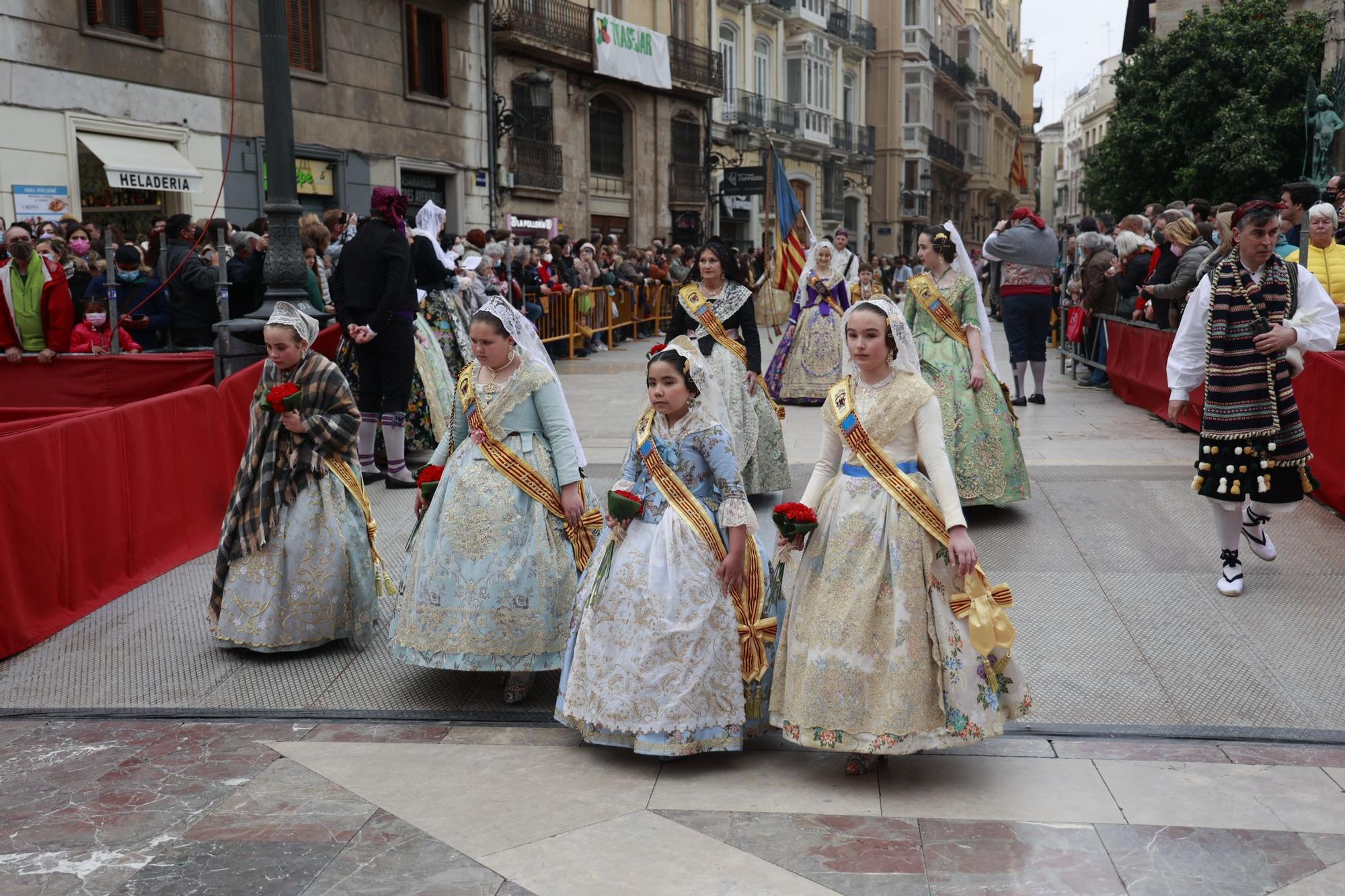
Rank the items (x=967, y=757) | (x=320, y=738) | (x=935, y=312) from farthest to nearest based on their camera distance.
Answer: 1. (x=935, y=312)
2. (x=320, y=738)
3. (x=967, y=757)

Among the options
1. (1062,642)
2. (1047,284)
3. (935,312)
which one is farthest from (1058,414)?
(1062,642)

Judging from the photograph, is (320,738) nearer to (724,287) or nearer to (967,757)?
(967,757)

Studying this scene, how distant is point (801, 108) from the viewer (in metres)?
37.9

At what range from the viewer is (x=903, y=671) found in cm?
385

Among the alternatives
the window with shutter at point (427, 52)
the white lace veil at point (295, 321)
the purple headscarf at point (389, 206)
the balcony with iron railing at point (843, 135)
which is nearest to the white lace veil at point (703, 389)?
the white lace veil at point (295, 321)

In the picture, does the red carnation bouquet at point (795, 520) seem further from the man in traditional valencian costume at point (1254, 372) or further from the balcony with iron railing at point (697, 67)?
the balcony with iron railing at point (697, 67)

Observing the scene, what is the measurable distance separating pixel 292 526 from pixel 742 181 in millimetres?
18602

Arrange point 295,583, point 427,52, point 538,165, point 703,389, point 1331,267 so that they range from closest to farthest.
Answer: point 703,389
point 295,583
point 1331,267
point 427,52
point 538,165

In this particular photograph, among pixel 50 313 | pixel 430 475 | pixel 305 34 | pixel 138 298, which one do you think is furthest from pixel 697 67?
pixel 430 475

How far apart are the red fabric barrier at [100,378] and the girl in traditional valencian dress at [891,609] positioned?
17.8 ft

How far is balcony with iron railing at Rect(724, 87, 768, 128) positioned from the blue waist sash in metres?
29.7

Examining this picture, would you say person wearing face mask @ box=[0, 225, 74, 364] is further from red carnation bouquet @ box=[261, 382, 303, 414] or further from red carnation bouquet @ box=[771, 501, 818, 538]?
red carnation bouquet @ box=[771, 501, 818, 538]

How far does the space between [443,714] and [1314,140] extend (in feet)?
52.2

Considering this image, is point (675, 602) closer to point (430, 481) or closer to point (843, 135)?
point (430, 481)
